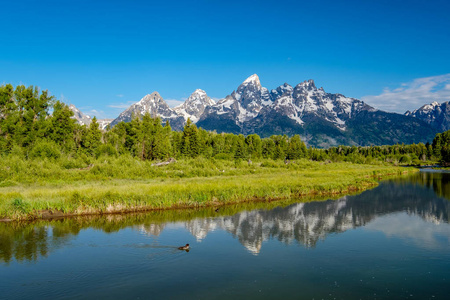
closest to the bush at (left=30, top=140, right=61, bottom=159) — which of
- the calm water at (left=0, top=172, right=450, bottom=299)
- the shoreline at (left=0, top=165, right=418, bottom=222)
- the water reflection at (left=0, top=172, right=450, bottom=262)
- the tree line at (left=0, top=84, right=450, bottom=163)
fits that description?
the tree line at (left=0, top=84, right=450, bottom=163)

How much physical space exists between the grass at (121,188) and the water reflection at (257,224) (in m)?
1.42

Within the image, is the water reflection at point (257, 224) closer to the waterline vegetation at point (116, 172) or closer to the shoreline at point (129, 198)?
the shoreline at point (129, 198)

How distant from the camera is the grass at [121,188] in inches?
1141

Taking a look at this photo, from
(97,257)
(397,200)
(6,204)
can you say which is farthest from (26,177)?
(397,200)

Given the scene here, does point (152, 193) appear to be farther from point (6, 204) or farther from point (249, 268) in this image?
point (249, 268)

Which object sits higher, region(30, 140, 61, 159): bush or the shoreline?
region(30, 140, 61, 159): bush

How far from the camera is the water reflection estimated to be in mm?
22156

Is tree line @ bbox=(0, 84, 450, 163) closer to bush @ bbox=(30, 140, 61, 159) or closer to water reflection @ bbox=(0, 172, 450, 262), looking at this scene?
bush @ bbox=(30, 140, 61, 159)

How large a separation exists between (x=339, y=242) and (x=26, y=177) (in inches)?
1568

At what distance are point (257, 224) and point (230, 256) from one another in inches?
306

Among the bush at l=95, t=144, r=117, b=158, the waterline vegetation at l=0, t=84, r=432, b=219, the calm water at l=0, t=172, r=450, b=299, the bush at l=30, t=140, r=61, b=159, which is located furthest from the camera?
the bush at l=95, t=144, r=117, b=158

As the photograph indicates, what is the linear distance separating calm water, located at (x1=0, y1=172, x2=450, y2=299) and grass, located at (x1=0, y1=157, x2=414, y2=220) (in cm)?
175

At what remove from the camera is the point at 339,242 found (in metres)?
22.7

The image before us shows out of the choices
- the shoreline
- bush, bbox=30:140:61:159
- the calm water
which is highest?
bush, bbox=30:140:61:159
